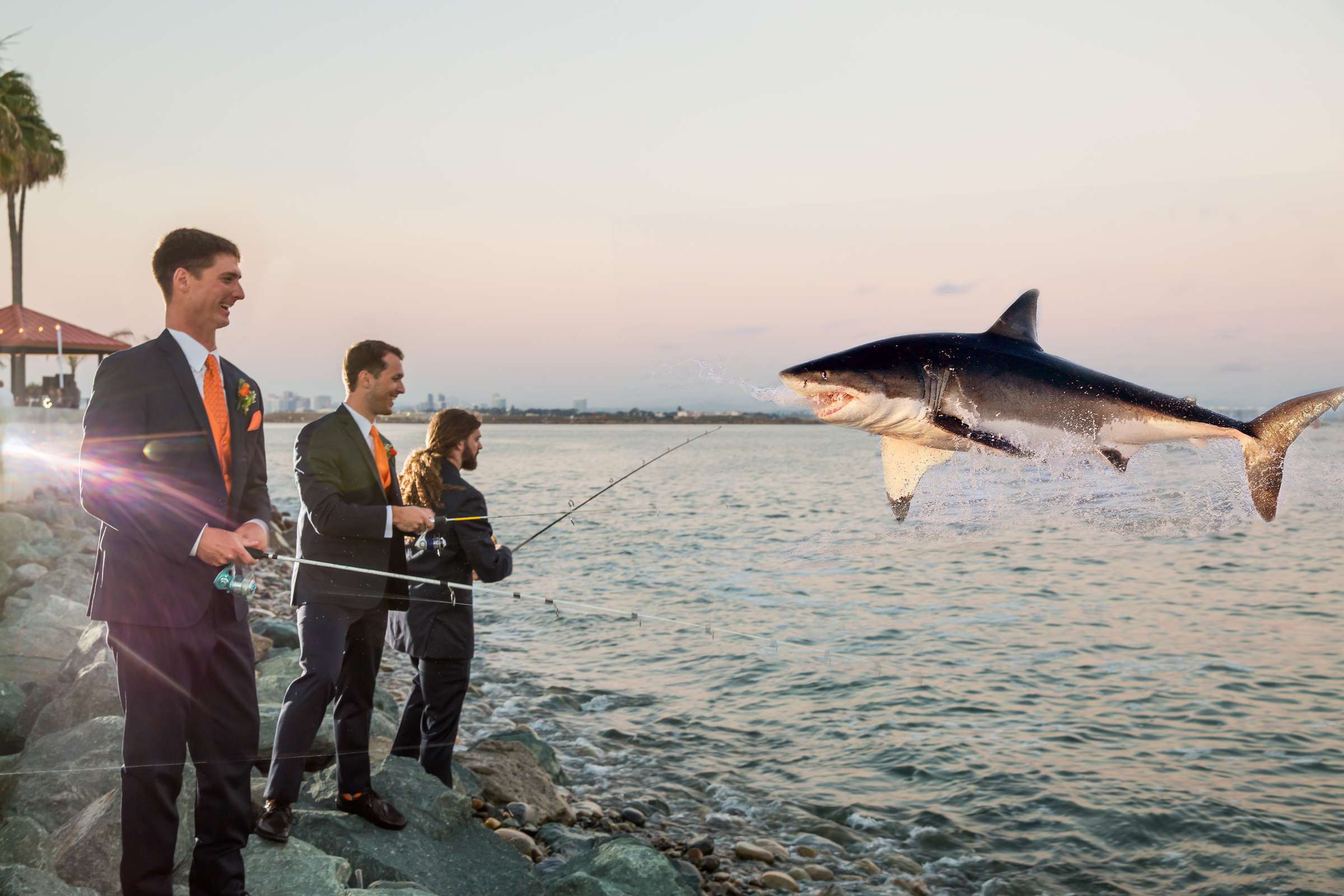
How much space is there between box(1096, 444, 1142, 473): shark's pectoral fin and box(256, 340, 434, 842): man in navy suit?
4.19m

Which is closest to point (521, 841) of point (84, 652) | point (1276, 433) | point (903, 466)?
point (84, 652)

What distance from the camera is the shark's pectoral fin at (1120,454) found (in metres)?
1.83

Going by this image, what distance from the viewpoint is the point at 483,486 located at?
5206cm

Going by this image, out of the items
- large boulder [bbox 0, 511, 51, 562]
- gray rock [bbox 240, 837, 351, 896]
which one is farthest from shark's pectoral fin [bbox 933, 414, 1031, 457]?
large boulder [bbox 0, 511, 51, 562]

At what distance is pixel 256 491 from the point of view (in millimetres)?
4281

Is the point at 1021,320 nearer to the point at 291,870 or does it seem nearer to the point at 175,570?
the point at 175,570

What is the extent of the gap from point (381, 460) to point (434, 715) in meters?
2.11

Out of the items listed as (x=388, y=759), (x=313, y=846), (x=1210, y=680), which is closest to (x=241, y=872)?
(x=313, y=846)

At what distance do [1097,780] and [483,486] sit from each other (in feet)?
146

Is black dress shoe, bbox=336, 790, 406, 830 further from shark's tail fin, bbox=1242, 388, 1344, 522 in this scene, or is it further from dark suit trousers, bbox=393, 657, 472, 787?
shark's tail fin, bbox=1242, 388, 1344, 522

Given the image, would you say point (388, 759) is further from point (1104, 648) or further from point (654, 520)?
point (654, 520)

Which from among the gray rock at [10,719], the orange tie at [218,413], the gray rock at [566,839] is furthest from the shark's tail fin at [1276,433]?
the gray rock at [10,719]

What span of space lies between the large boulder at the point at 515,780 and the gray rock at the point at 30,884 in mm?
4301

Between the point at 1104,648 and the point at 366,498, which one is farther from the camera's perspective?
the point at 1104,648
